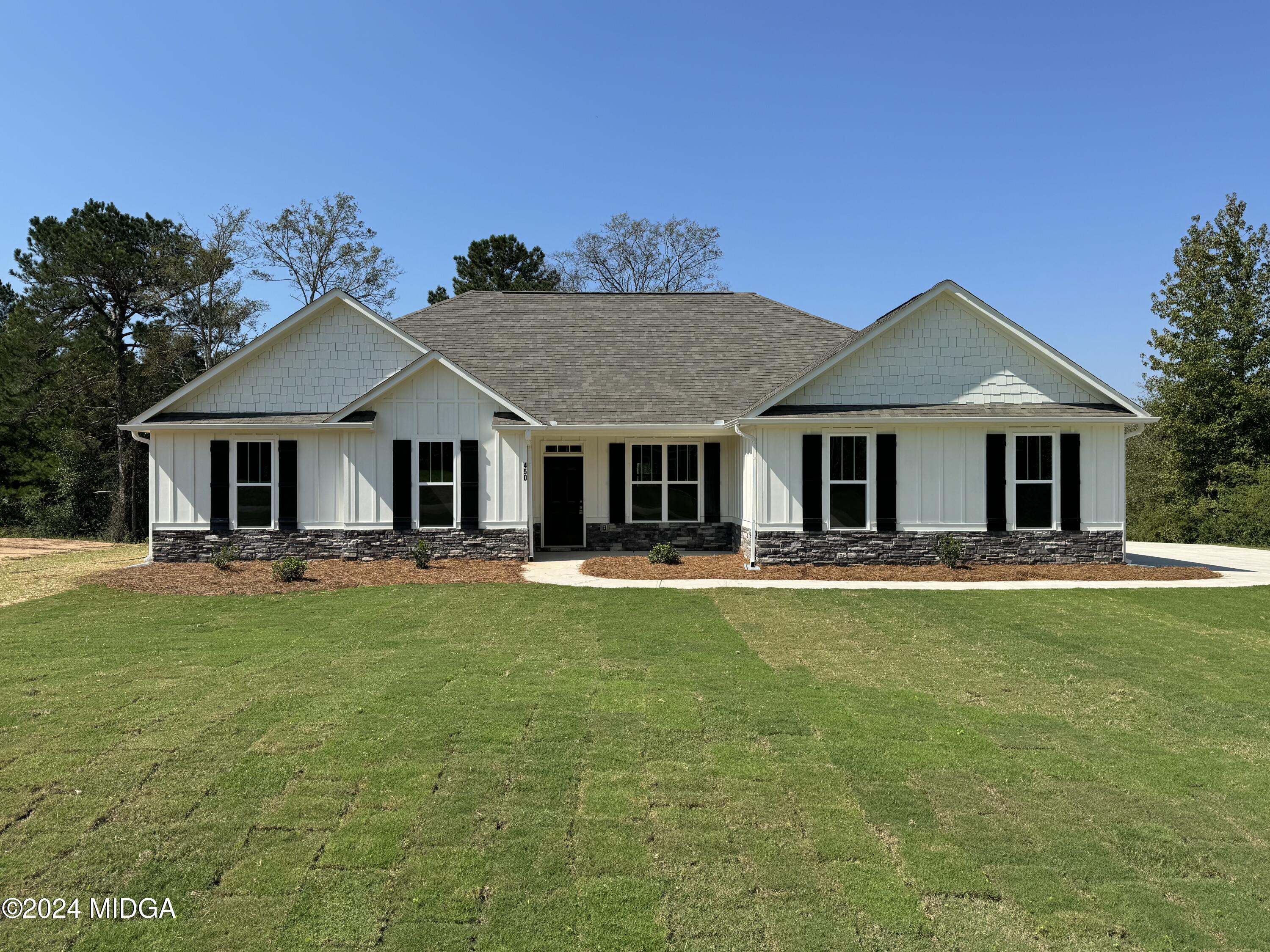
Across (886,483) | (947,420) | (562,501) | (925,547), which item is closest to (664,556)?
(562,501)

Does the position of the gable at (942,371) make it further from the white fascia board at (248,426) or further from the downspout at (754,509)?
the white fascia board at (248,426)

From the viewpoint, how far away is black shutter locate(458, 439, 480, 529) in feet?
52.5

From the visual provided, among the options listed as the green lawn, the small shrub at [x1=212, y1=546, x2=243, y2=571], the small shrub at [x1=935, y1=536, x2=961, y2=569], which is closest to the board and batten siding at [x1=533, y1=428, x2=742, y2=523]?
the small shrub at [x1=935, y1=536, x2=961, y2=569]

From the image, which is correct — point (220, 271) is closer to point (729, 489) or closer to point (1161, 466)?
point (729, 489)

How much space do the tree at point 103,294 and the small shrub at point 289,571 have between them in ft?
52.1

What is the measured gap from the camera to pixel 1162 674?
7.49 meters

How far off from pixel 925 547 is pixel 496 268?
89.5 ft

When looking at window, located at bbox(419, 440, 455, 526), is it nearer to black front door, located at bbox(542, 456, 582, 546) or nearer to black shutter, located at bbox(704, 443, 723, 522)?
black front door, located at bbox(542, 456, 582, 546)

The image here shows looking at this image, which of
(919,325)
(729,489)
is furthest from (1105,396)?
(729,489)

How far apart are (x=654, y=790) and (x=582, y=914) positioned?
1290 mm

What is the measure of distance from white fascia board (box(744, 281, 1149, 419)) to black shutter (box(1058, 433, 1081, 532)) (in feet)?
3.77

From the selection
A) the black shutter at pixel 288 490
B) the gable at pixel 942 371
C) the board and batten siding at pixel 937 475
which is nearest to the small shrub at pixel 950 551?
the board and batten siding at pixel 937 475

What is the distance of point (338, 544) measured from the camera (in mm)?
15984

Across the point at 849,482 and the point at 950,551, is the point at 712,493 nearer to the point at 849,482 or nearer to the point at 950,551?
the point at 849,482
